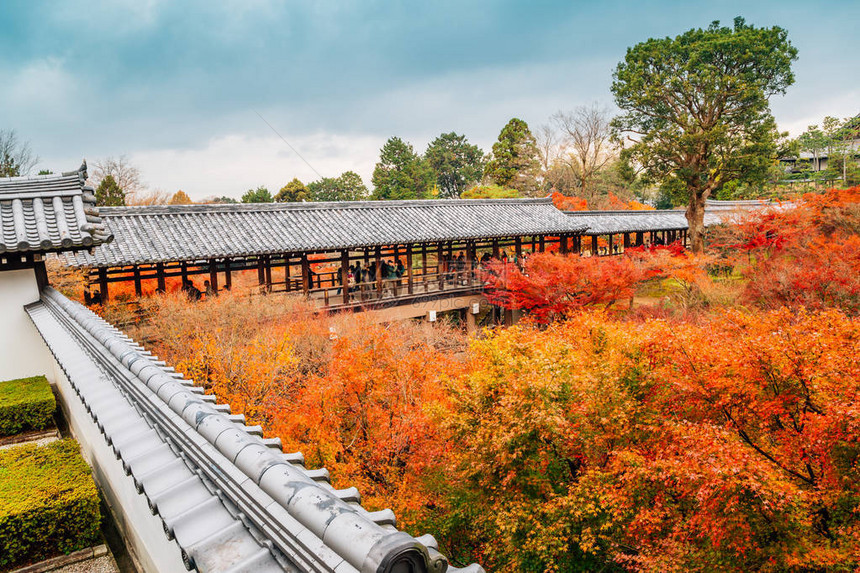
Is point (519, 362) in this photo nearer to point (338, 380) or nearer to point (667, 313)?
point (338, 380)

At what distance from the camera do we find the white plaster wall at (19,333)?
7051 mm

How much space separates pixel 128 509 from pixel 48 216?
15.1 feet

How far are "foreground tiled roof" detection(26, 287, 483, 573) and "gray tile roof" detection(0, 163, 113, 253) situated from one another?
337 cm

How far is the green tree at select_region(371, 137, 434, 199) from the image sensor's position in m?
57.9

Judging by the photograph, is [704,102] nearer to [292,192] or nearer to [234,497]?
[234,497]

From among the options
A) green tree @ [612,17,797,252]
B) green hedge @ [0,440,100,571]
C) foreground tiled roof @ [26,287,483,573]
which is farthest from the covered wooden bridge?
foreground tiled roof @ [26,287,483,573]

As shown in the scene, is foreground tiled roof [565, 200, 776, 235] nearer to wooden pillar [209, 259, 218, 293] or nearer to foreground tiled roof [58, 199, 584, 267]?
foreground tiled roof [58, 199, 584, 267]

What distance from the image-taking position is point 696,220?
29375mm

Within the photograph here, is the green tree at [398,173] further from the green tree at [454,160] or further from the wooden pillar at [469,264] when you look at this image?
the wooden pillar at [469,264]

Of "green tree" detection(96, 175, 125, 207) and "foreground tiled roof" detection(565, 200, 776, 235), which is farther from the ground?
"green tree" detection(96, 175, 125, 207)

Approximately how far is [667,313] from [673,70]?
46.6ft

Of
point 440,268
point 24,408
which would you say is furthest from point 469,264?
point 24,408

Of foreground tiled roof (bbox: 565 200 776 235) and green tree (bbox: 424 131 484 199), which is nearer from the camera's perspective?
foreground tiled roof (bbox: 565 200 776 235)

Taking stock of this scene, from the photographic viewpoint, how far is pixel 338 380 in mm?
12664
